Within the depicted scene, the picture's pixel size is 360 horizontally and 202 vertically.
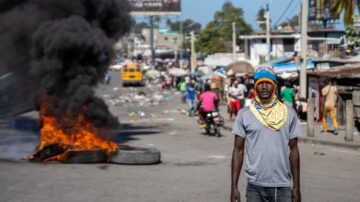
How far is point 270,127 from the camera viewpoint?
4.96 m

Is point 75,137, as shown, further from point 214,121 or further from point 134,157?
point 214,121

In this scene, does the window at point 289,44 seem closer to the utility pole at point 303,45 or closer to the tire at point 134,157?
the utility pole at point 303,45

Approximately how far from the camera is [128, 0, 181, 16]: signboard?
2283 inches

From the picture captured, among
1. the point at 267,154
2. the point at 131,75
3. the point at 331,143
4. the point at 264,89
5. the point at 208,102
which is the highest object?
the point at 264,89

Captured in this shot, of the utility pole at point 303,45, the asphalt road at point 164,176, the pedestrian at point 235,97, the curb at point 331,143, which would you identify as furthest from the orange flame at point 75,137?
the pedestrian at point 235,97

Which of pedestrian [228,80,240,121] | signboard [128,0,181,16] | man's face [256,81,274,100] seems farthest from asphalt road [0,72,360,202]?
signboard [128,0,181,16]

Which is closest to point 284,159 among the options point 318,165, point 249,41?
point 318,165

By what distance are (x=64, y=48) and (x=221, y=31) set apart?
8010 centimetres

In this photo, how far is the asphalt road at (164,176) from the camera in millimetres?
9320

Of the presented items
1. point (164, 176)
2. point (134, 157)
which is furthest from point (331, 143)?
point (164, 176)

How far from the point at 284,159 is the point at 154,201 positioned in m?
4.17

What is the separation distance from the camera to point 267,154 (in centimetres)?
493

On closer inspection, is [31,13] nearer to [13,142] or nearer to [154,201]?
[13,142]

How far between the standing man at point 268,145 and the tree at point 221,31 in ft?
269
